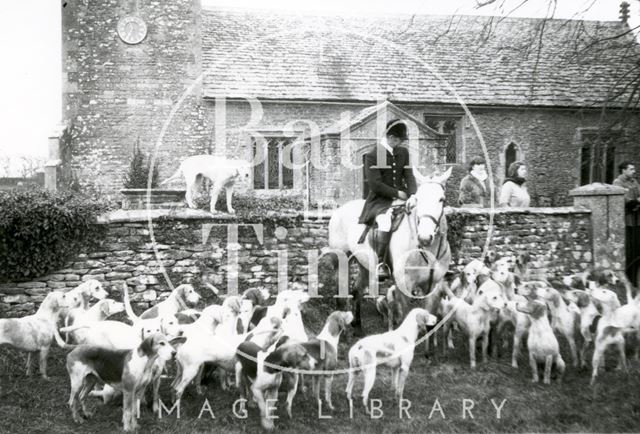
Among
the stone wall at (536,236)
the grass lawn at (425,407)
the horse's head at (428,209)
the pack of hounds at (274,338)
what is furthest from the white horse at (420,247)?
the stone wall at (536,236)

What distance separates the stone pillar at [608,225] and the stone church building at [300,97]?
6777 mm

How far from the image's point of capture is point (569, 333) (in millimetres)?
6934

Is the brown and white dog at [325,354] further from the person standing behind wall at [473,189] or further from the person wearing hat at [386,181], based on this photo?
the person standing behind wall at [473,189]

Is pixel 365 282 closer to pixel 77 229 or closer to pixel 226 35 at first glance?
pixel 77 229

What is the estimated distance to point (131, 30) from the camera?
20188 millimetres

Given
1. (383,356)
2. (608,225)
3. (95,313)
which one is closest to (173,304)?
(95,313)

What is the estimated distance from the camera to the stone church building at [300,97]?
786 inches

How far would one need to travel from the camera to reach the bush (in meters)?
9.06

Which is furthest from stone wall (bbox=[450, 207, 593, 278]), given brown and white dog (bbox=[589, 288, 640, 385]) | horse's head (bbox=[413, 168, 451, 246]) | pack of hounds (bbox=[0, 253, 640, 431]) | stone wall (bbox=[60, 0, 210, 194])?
stone wall (bbox=[60, 0, 210, 194])

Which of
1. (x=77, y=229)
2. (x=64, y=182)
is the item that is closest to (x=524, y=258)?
(x=77, y=229)

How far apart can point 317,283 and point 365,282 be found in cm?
171

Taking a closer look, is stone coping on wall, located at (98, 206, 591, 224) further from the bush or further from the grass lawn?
the grass lawn

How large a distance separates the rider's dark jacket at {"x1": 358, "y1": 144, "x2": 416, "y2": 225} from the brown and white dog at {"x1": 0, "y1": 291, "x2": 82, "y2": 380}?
4134 millimetres

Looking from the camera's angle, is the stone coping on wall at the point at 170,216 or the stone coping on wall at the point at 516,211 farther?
the stone coping on wall at the point at 516,211
